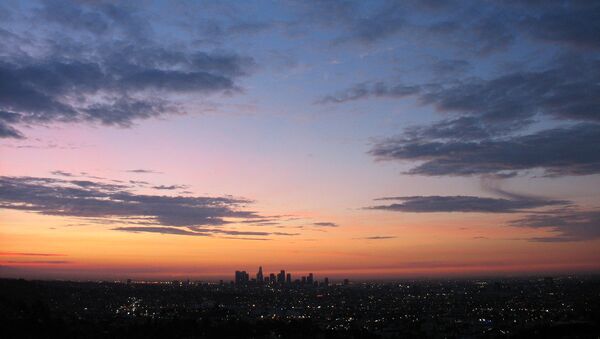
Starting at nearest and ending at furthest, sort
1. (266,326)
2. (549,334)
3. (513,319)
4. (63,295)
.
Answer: (549,334)
(266,326)
(513,319)
(63,295)

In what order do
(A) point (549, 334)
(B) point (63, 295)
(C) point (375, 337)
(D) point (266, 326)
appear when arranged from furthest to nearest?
(B) point (63, 295), (D) point (266, 326), (C) point (375, 337), (A) point (549, 334)

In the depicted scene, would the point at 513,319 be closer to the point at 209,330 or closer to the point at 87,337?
the point at 209,330

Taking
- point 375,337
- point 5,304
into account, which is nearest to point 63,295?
point 5,304

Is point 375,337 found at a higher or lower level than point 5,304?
lower

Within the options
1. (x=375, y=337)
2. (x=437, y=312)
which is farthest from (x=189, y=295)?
(x=375, y=337)

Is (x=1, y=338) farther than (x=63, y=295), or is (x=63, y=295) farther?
(x=63, y=295)

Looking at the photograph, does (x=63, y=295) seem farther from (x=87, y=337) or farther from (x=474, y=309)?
(x=474, y=309)

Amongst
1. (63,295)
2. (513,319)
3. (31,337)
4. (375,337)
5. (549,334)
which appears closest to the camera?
(549,334)

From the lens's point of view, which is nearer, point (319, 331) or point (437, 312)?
point (319, 331)

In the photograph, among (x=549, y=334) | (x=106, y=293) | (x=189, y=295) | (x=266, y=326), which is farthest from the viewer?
(x=189, y=295)
